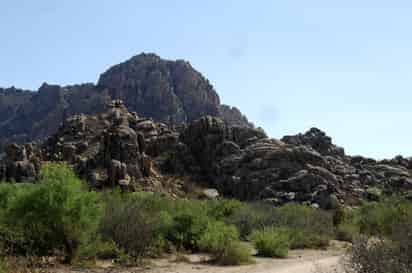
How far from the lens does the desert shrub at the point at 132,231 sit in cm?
1877

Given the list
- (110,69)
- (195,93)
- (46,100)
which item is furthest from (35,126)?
(195,93)

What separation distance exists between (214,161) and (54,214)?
44801mm

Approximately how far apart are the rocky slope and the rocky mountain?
60684 mm

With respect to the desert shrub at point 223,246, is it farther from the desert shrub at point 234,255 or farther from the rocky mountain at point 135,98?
the rocky mountain at point 135,98

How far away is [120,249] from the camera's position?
18500mm

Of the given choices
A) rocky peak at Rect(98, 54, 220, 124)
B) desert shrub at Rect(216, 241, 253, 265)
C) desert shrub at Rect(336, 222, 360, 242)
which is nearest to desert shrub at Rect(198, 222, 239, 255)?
desert shrub at Rect(216, 241, 253, 265)

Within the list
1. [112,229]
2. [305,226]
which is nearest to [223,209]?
[305,226]

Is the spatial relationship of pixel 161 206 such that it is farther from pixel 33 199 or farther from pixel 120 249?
pixel 33 199

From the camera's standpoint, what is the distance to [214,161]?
60.6 metres

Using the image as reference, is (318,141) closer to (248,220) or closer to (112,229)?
(248,220)

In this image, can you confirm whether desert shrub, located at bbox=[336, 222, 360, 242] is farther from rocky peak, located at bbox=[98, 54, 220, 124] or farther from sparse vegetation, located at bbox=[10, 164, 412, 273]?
rocky peak, located at bbox=[98, 54, 220, 124]

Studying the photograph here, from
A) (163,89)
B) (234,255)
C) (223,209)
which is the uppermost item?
(163,89)

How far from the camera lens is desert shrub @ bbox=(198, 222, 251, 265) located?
18594 mm

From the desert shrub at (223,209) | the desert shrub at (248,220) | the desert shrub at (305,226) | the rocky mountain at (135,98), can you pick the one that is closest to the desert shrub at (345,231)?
the desert shrub at (305,226)
